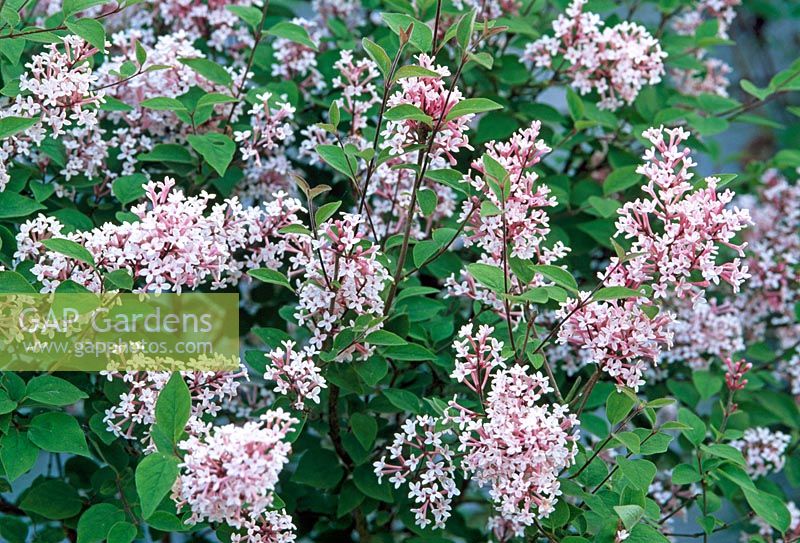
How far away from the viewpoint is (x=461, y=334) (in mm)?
1231

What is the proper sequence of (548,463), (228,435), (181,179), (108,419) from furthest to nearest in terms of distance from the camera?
(181,179)
(108,419)
(548,463)
(228,435)

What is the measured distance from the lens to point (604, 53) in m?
1.76

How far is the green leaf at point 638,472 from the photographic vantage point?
1.23 metres

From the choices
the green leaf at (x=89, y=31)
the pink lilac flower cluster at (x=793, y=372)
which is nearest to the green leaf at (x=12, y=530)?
the green leaf at (x=89, y=31)

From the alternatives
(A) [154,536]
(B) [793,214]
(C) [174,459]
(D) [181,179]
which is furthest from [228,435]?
(B) [793,214]

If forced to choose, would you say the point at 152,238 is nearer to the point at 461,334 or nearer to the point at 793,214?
the point at 461,334

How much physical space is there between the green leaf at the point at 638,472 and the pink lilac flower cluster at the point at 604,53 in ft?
2.60

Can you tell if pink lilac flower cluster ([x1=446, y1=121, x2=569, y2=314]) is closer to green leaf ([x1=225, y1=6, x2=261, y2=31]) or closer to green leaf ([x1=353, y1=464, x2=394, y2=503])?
green leaf ([x1=353, y1=464, x2=394, y2=503])

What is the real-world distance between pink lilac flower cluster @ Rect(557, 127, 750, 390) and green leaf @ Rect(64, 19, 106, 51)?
2.41 ft

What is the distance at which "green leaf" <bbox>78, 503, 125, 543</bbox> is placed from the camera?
1277 mm

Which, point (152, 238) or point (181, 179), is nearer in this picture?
point (152, 238)

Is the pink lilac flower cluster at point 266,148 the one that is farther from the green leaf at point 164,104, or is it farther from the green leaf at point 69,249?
the green leaf at point 69,249

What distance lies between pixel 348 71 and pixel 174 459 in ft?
2.41

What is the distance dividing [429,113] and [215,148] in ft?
1.42
